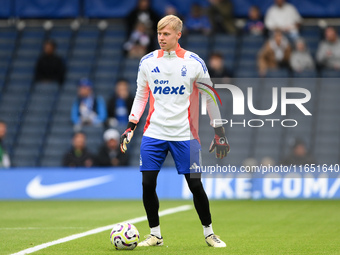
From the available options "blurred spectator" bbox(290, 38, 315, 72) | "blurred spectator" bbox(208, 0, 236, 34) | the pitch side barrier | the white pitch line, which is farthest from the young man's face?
"blurred spectator" bbox(208, 0, 236, 34)

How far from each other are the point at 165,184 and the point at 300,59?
4895 millimetres

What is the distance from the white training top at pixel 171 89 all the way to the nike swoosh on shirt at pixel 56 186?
828cm

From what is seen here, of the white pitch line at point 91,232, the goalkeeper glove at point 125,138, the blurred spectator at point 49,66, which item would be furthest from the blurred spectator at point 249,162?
the goalkeeper glove at point 125,138

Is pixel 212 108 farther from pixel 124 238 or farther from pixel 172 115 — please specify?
pixel 124 238

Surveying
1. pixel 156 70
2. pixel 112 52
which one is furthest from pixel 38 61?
pixel 156 70

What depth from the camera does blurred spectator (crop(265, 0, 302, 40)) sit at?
60.7ft

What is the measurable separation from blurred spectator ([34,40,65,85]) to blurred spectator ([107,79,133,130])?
2815 millimetres

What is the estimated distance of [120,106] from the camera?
1725 centimetres

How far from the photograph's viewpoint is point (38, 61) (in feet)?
63.8

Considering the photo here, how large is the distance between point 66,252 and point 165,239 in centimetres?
152

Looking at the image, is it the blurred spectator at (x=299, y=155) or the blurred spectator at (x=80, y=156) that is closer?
the blurred spectator at (x=299, y=155)

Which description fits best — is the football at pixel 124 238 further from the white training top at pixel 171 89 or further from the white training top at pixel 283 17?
the white training top at pixel 283 17

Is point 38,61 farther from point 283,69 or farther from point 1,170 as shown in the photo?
point 283,69

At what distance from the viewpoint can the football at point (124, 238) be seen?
24.0 ft
